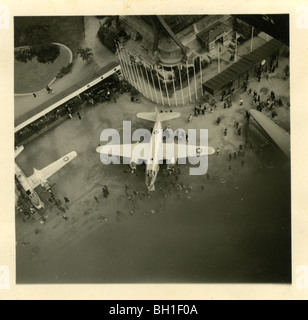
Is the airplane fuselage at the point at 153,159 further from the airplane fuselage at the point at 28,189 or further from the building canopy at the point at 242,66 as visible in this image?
the airplane fuselage at the point at 28,189

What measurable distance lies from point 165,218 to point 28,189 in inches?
150

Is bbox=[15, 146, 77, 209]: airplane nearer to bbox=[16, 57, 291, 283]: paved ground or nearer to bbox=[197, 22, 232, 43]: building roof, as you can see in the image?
bbox=[16, 57, 291, 283]: paved ground

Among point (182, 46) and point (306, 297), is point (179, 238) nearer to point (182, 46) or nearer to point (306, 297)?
point (306, 297)

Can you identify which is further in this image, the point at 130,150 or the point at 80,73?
the point at 80,73

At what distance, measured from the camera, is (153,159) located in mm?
15266

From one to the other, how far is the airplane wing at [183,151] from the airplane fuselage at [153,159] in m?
0.28

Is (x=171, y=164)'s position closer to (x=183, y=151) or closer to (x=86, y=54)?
(x=183, y=151)

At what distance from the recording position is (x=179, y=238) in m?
14.8

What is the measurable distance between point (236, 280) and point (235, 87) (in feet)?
19.5

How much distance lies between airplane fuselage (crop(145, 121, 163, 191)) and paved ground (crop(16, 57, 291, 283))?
0.30m

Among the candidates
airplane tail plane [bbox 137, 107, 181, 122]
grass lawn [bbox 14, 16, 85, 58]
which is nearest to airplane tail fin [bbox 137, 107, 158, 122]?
airplane tail plane [bbox 137, 107, 181, 122]

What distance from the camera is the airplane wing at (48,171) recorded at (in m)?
15.5

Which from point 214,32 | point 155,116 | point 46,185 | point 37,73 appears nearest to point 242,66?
point 214,32

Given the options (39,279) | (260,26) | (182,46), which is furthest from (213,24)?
(39,279)
